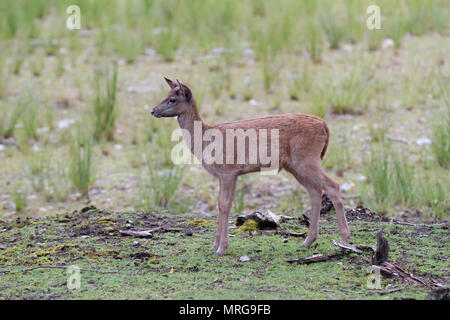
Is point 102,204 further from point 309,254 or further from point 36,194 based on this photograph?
point 309,254

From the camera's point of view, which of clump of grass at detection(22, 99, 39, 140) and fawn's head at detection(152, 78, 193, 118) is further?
clump of grass at detection(22, 99, 39, 140)

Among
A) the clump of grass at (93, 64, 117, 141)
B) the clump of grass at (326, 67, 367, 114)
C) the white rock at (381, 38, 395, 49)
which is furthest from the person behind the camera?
the white rock at (381, 38, 395, 49)

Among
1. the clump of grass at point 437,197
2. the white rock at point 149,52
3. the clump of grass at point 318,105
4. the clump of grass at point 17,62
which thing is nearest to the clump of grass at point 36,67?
the clump of grass at point 17,62

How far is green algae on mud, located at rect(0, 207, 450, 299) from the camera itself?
529 cm

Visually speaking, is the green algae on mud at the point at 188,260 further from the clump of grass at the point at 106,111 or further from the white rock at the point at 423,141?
the white rock at the point at 423,141

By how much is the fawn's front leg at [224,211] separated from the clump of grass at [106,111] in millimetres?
4382

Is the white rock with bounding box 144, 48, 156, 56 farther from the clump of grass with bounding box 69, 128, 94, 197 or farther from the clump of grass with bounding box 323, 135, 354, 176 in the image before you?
the clump of grass with bounding box 323, 135, 354, 176

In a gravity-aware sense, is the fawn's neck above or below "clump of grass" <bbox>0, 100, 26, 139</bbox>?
above

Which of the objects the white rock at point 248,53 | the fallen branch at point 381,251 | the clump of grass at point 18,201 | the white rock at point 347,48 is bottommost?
the clump of grass at point 18,201

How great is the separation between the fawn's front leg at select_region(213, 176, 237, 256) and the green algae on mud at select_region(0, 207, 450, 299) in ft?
0.36

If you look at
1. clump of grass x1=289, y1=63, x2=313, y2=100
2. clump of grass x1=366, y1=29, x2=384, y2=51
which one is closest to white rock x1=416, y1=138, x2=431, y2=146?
clump of grass x1=289, y1=63, x2=313, y2=100

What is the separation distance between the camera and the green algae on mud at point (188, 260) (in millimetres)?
5289

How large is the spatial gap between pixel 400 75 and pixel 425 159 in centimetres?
285
